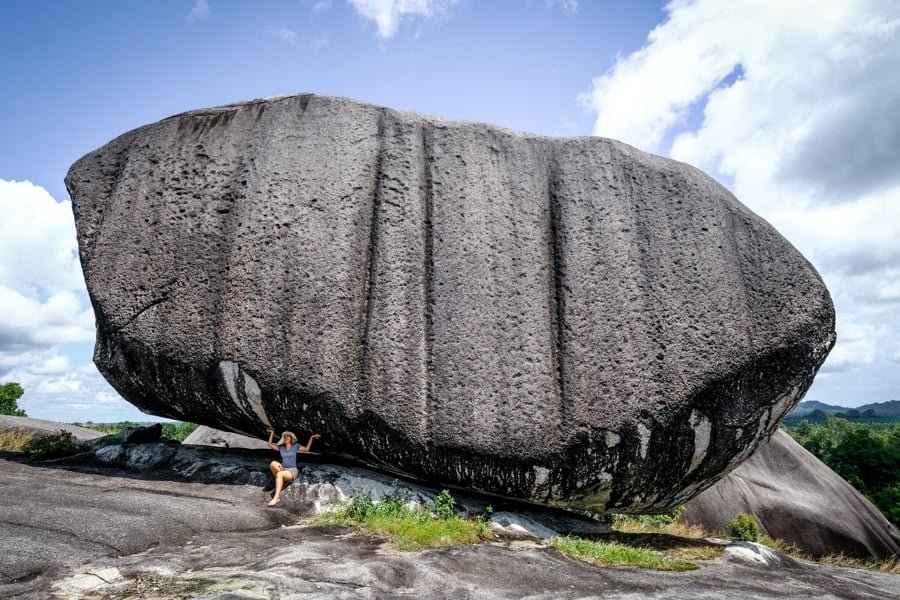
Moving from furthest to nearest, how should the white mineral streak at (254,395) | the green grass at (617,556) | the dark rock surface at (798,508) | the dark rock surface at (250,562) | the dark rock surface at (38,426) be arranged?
1. the dark rock surface at (38,426)
2. the dark rock surface at (798,508)
3. the white mineral streak at (254,395)
4. the green grass at (617,556)
5. the dark rock surface at (250,562)

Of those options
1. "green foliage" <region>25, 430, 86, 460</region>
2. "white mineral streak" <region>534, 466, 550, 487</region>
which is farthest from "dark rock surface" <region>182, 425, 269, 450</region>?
"white mineral streak" <region>534, 466, 550, 487</region>

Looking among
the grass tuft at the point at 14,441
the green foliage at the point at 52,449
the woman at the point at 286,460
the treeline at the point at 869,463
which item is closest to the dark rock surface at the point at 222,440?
the grass tuft at the point at 14,441

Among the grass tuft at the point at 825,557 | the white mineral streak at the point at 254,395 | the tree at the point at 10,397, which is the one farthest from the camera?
the tree at the point at 10,397

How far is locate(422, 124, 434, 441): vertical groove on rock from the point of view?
759 cm

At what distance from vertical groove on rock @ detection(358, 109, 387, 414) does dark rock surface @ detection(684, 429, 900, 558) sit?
1041cm

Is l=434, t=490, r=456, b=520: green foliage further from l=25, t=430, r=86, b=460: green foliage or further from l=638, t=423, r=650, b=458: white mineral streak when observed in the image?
l=25, t=430, r=86, b=460: green foliage

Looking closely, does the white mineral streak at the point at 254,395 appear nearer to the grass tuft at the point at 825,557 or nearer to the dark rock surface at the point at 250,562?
the dark rock surface at the point at 250,562

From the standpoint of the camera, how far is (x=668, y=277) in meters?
7.92

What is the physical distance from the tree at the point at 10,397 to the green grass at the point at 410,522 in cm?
2805

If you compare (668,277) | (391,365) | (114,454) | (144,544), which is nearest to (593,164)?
(668,277)

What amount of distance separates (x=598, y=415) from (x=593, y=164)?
12.4ft

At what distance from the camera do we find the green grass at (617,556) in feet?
22.0

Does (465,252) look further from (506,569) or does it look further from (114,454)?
(114,454)

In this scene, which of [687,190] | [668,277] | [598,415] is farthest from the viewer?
[687,190]
